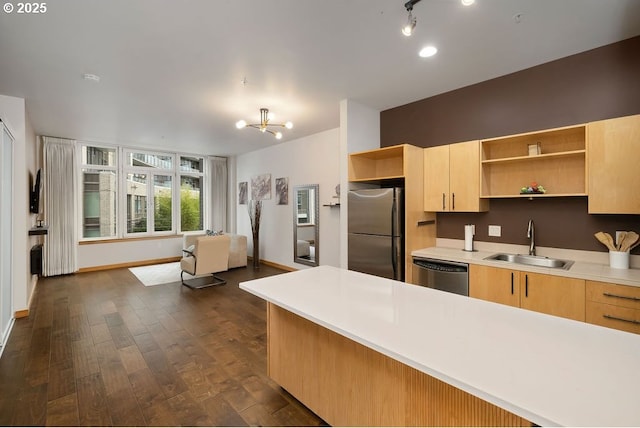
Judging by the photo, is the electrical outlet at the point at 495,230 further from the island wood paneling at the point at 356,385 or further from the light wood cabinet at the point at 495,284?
the island wood paneling at the point at 356,385

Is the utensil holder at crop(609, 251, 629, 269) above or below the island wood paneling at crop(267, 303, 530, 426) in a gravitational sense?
above

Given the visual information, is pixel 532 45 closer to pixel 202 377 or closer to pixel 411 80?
pixel 411 80

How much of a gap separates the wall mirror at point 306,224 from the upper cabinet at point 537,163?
301 centimetres

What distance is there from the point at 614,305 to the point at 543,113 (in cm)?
182

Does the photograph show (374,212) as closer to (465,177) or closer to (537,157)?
(465,177)

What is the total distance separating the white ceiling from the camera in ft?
6.82

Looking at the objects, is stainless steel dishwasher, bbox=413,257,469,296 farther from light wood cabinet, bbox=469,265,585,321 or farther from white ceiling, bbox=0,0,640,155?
white ceiling, bbox=0,0,640,155

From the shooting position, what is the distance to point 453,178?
329 cm

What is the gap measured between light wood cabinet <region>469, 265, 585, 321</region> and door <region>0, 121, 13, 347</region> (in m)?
4.64

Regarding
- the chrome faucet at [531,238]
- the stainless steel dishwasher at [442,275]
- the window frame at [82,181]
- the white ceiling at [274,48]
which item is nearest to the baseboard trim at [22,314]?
the white ceiling at [274,48]

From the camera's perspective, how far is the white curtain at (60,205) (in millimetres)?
5668

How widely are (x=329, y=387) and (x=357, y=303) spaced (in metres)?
0.56

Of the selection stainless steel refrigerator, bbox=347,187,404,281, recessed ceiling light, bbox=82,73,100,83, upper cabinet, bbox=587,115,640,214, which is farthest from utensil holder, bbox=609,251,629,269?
recessed ceiling light, bbox=82,73,100,83

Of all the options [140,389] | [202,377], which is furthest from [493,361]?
[140,389]
